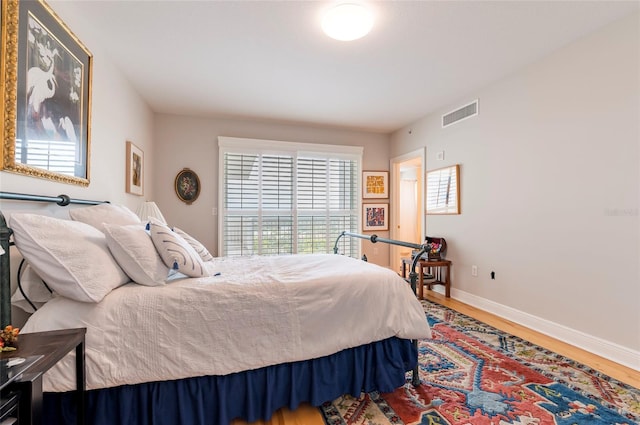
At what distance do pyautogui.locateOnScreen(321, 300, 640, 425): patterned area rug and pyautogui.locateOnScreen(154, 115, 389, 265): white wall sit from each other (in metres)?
3.35

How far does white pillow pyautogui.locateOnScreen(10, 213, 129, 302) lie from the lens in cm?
121

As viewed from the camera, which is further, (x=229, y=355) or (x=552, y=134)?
(x=552, y=134)

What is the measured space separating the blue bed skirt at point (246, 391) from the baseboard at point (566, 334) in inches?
67.0

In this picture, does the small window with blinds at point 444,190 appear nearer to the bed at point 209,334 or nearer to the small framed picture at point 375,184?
the small framed picture at point 375,184

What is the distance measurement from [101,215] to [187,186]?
2.46m

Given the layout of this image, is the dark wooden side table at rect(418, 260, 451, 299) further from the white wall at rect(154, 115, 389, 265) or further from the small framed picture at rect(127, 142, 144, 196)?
the small framed picture at rect(127, 142, 144, 196)

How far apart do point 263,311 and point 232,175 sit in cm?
328

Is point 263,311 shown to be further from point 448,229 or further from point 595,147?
point 448,229

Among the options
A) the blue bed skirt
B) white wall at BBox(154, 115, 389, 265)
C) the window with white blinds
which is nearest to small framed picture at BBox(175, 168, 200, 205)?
white wall at BBox(154, 115, 389, 265)

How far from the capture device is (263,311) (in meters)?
1.50

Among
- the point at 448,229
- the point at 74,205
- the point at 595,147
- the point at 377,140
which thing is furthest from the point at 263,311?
the point at 377,140

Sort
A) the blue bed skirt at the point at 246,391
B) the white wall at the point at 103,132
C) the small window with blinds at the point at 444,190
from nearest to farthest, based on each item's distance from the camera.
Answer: the blue bed skirt at the point at 246,391
the white wall at the point at 103,132
the small window with blinds at the point at 444,190

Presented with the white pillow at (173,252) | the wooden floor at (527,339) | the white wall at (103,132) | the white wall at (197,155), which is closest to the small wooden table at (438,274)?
the wooden floor at (527,339)

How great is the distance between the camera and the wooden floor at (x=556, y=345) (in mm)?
2008
